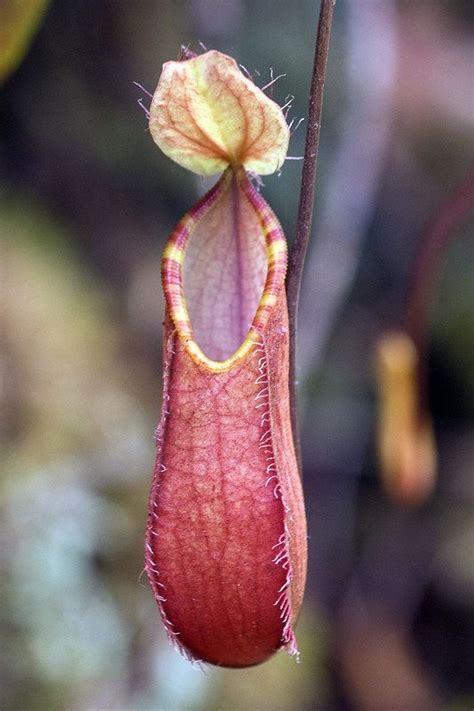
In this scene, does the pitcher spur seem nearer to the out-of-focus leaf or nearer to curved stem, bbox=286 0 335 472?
curved stem, bbox=286 0 335 472

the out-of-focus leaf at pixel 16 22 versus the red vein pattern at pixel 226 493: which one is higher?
the out-of-focus leaf at pixel 16 22

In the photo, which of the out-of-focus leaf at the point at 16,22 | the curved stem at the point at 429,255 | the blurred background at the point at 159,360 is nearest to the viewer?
the out-of-focus leaf at the point at 16,22

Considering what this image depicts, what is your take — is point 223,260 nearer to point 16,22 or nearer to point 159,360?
point 16,22

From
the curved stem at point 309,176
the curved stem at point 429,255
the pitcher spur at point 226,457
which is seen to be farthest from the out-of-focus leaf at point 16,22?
the curved stem at point 429,255

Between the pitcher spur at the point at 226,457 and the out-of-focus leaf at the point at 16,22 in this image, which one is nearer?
the pitcher spur at the point at 226,457

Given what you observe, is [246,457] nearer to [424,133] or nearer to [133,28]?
[133,28]

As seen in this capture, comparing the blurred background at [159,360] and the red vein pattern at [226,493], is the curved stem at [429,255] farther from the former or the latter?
the red vein pattern at [226,493]
